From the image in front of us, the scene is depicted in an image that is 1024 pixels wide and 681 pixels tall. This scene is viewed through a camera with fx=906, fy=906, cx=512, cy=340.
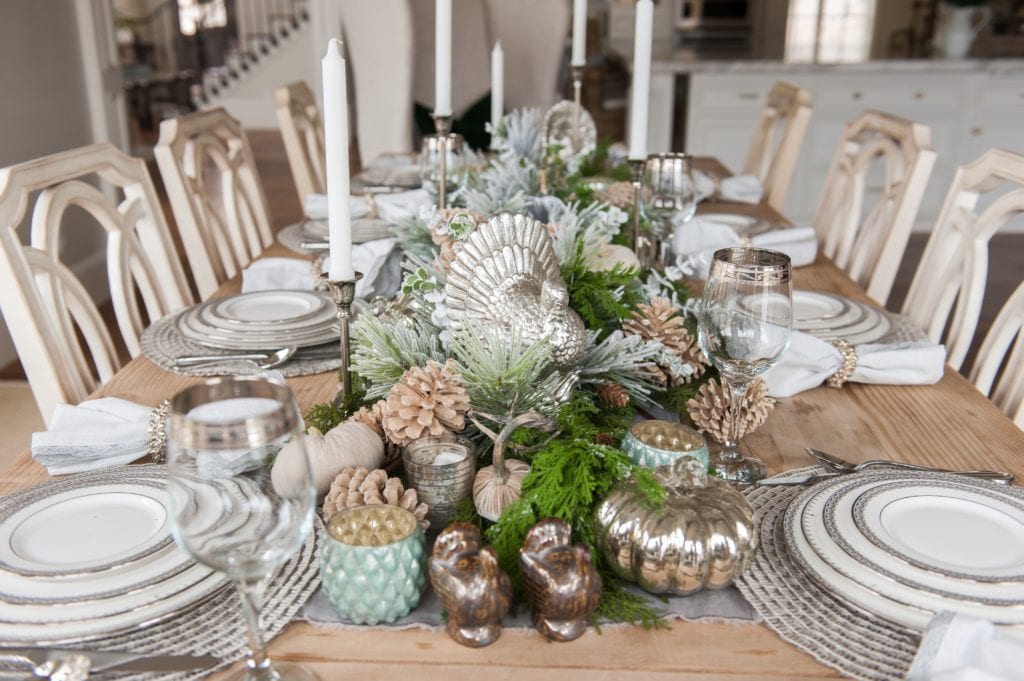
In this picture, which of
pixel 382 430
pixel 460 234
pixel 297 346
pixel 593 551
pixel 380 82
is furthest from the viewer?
pixel 380 82

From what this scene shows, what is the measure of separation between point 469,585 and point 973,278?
3.71 ft

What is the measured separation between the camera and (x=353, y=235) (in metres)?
1.68

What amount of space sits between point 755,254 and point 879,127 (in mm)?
1309

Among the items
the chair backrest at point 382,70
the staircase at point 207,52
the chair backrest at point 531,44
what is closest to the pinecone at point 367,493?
the chair backrest at point 382,70

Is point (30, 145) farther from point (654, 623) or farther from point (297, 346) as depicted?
point (654, 623)

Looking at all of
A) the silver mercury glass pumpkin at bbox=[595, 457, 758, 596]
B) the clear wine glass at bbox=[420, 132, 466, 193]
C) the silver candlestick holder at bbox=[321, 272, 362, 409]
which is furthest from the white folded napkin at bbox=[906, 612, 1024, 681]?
the clear wine glass at bbox=[420, 132, 466, 193]

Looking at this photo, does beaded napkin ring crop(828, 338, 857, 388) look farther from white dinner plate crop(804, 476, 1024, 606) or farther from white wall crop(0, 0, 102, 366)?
white wall crop(0, 0, 102, 366)

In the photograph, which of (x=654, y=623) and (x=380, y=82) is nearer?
(x=654, y=623)

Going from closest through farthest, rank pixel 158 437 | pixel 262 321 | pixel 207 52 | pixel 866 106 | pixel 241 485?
1. pixel 241 485
2. pixel 158 437
3. pixel 262 321
4. pixel 866 106
5. pixel 207 52

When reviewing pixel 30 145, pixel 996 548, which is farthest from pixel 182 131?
pixel 30 145

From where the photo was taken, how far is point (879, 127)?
1.94 meters

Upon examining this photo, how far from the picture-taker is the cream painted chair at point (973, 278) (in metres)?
1.26

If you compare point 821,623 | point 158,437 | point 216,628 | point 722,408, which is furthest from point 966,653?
point 158,437

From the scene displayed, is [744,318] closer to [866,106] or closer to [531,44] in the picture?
[531,44]
